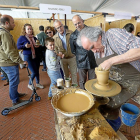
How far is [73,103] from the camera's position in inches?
42.0

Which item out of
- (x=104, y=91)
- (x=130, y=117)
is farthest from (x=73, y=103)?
(x=130, y=117)

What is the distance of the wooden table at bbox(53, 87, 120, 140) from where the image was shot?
2.60ft

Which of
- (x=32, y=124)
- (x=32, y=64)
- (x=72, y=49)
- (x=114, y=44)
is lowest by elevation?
(x=32, y=124)

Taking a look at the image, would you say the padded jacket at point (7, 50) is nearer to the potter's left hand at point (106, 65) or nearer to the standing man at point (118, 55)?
the standing man at point (118, 55)

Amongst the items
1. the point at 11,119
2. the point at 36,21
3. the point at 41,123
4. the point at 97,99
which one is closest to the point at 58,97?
the point at 97,99

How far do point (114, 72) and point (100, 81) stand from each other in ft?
1.14

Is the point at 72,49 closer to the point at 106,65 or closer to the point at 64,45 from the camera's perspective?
the point at 64,45

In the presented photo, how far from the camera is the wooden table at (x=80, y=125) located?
31.3 inches

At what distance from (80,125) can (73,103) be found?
0.84 ft

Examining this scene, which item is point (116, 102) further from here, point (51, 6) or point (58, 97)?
point (51, 6)

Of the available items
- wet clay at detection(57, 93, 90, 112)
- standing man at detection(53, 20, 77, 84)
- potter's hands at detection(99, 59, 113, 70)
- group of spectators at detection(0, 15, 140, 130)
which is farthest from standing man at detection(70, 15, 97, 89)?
wet clay at detection(57, 93, 90, 112)

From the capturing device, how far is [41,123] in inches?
79.3

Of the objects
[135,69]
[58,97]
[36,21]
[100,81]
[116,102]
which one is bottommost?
[116,102]

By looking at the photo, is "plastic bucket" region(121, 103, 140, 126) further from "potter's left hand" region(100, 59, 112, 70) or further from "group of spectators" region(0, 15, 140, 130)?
"potter's left hand" region(100, 59, 112, 70)
